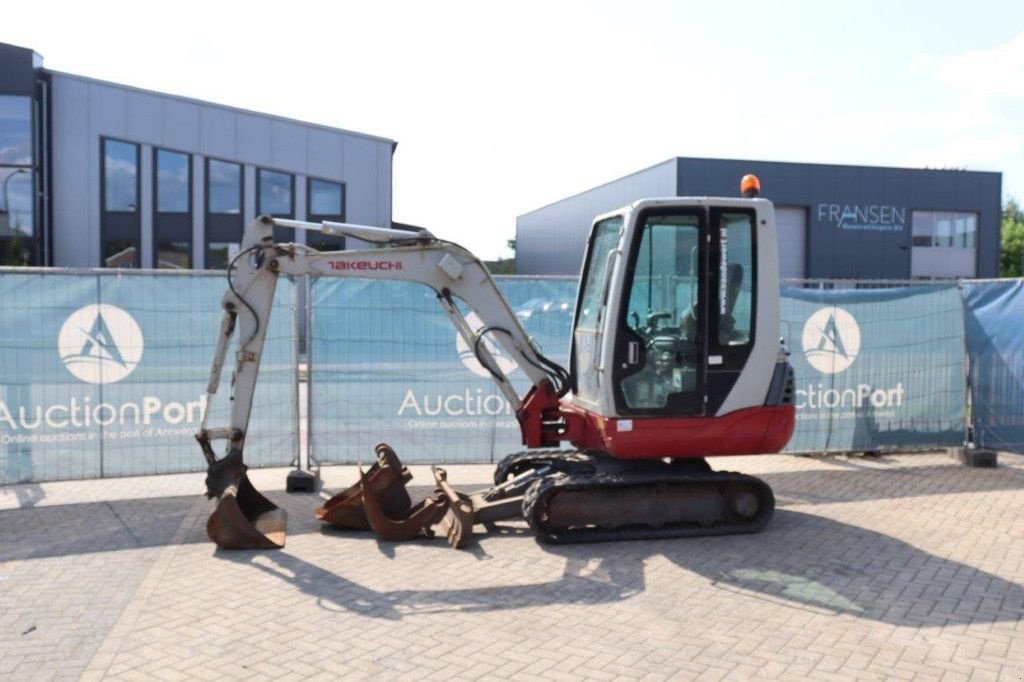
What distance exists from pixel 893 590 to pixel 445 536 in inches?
135

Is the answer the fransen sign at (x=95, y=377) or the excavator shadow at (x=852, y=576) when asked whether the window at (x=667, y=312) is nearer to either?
the excavator shadow at (x=852, y=576)

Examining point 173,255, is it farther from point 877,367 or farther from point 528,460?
point 528,460

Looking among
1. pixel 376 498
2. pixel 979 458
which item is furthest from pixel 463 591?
pixel 979 458

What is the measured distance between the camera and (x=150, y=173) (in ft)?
103

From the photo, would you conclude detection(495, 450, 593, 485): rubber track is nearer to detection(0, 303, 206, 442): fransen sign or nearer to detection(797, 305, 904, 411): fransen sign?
detection(0, 303, 206, 442): fransen sign

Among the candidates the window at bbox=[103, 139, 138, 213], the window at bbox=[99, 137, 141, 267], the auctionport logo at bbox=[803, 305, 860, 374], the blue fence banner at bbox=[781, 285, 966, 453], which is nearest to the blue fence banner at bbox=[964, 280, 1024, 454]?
the blue fence banner at bbox=[781, 285, 966, 453]

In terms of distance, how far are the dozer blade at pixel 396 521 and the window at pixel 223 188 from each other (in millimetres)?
26752

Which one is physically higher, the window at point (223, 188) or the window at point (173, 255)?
the window at point (223, 188)


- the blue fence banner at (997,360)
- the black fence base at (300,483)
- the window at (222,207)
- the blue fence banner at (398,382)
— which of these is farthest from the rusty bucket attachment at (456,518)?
the window at (222,207)

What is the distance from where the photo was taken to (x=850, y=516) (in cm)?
832

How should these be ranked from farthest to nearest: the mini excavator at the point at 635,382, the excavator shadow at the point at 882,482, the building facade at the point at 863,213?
the building facade at the point at 863,213 → the excavator shadow at the point at 882,482 → the mini excavator at the point at 635,382

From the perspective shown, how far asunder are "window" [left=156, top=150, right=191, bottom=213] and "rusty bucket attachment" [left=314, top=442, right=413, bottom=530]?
2666 centimetres

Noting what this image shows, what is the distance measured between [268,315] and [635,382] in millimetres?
3048

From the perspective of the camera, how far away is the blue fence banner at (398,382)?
9.82m
